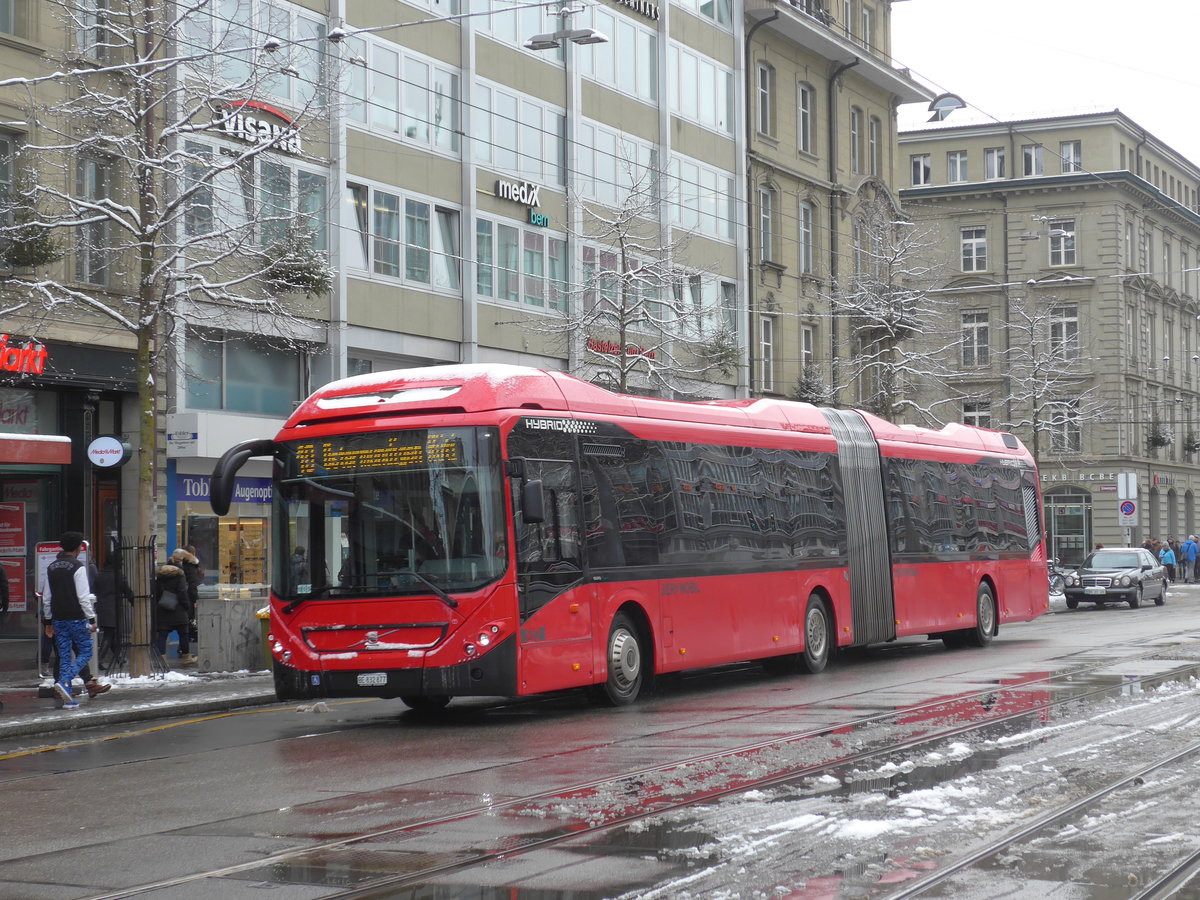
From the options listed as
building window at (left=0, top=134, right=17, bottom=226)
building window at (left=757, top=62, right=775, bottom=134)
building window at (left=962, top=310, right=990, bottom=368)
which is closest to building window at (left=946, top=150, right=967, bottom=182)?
building window at (left=962, top=310, right=990, bottom=368)

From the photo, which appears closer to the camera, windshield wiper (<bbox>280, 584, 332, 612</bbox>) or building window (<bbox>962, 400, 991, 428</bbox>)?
windshield wiper (<bbox>280, 584, 332, 612</bbox>)

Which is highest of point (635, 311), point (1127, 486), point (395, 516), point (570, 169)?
point (570, 169)

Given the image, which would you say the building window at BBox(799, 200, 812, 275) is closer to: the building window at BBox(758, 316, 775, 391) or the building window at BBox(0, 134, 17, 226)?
the building window at BBox(758, 316, 775, 391)

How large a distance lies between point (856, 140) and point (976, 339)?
1017 inches

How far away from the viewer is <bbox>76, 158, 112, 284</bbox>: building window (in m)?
24.8

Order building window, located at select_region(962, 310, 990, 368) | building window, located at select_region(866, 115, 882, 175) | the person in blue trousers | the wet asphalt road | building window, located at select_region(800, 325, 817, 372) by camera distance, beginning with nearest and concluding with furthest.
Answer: the wet asphalt road
the person in blue trousers
building window, located at select_region(800, 325, 817, 372)
building window, located at select_region(866, 115, 882, 175)
building window, located at select_region(962, 310, 990, 368)

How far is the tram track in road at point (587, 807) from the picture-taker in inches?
311

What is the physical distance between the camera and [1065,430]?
226 feet

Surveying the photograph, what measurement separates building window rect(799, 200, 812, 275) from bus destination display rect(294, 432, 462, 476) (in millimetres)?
33183

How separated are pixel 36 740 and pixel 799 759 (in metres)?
7.43

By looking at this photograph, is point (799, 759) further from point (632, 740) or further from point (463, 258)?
point (463, 258)

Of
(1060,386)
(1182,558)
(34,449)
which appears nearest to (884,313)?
(1182,558)

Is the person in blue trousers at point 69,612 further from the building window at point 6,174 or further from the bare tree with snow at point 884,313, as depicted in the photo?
the bare tree with snow at point 884,313

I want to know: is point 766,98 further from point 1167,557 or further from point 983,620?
point 1167,557
